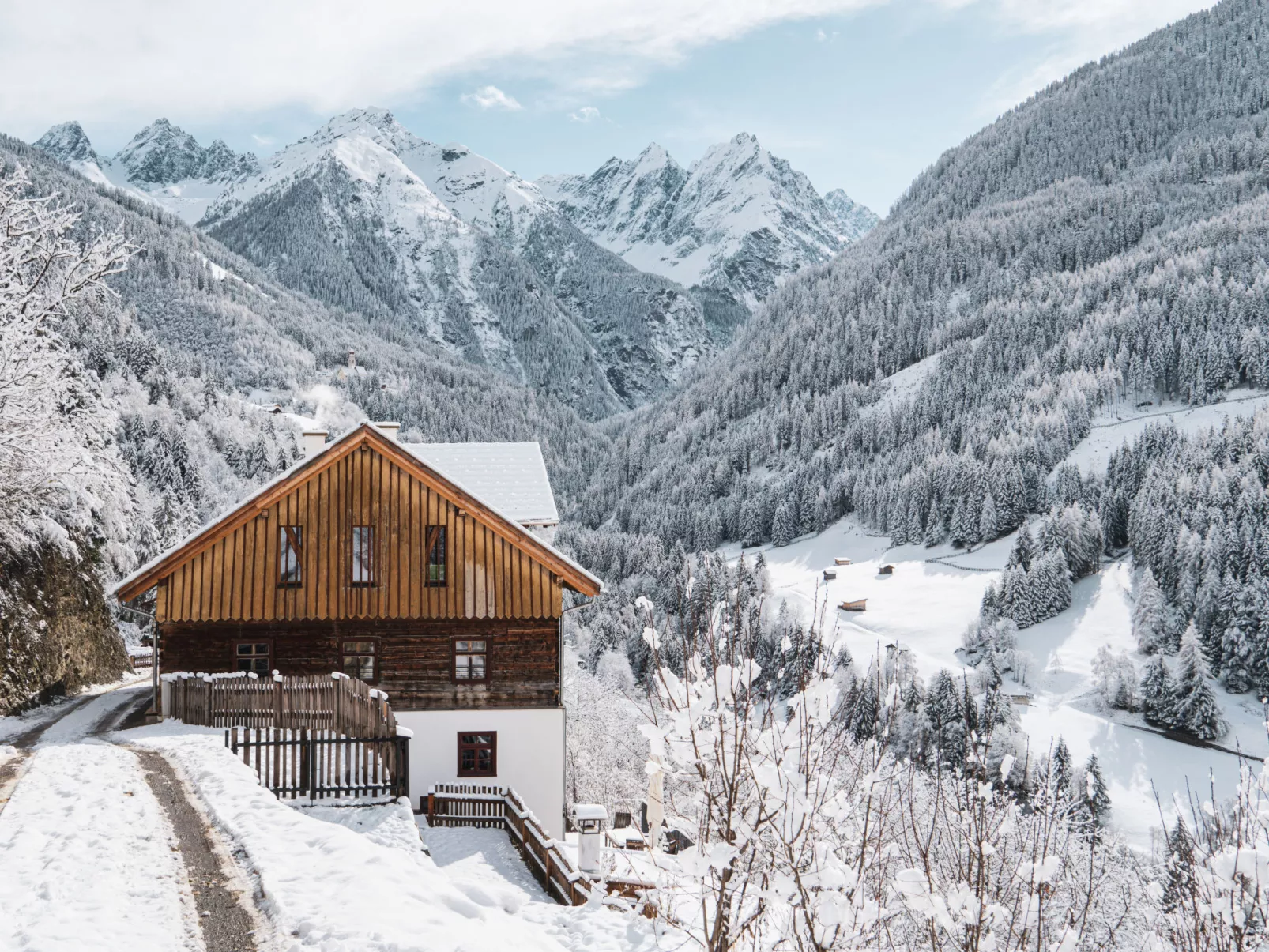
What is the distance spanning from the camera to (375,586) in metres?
21.3

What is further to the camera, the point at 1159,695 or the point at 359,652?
the point at 1159,695

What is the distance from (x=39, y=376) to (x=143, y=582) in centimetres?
600

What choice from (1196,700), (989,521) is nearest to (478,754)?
(1196,700)

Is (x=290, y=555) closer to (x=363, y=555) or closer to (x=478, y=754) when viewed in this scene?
(x=363, y=555)

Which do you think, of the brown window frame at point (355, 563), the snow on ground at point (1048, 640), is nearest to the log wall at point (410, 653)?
the brown window frame at point (355, 563)

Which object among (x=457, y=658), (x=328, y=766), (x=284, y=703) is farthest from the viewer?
(x=457, y=658)

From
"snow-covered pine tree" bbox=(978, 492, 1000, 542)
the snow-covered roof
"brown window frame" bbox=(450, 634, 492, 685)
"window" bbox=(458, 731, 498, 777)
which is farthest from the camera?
"snow-covered pine tree" bbox=(978, 492, 1000, 542)

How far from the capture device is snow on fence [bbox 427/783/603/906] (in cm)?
1418

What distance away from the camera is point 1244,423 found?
112375mm

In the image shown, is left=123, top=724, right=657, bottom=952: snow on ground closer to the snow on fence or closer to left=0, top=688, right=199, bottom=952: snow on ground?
Answer: left=0, top=688, right=199, bottom=952: snow on ground

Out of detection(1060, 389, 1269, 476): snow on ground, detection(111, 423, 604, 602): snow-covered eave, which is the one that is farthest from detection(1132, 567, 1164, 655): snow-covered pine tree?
detection(111, 423, 604, 602): snow-covered eave

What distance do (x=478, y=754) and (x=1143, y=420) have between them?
142 metres

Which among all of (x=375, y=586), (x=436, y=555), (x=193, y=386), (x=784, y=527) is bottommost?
(x=784, y=527)

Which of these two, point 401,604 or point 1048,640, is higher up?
point 401,604
